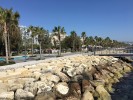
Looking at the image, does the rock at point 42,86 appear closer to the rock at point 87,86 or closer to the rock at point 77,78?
the rock at point 87,86

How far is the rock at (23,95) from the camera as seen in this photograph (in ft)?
74.9

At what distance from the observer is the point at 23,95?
2302 cm

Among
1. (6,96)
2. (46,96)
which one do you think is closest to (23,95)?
(6,96)

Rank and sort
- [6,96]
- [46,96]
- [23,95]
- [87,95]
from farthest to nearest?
[87,95], [46,96], [23,95], [6,96]

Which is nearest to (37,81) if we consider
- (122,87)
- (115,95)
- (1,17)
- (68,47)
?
(115,95)

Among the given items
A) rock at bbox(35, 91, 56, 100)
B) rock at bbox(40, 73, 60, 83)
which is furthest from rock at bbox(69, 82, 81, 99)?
rock at bbox(35, 91, 56, 100)

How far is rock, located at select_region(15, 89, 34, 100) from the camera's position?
899 inches

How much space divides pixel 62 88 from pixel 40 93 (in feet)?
8.52

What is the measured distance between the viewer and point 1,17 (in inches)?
1860

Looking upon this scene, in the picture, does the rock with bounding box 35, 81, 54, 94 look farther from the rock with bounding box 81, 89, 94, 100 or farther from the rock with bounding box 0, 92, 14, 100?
the rock with bounding box 81, 89, 94, 100

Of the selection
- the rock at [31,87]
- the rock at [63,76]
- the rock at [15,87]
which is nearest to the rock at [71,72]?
the rock at [63,76]

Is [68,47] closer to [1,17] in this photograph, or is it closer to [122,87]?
[1,17]

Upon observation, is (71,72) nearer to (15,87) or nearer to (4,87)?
(15,87)

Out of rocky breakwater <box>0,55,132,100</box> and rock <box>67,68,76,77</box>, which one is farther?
rock <box>67,68,76,77</box>
